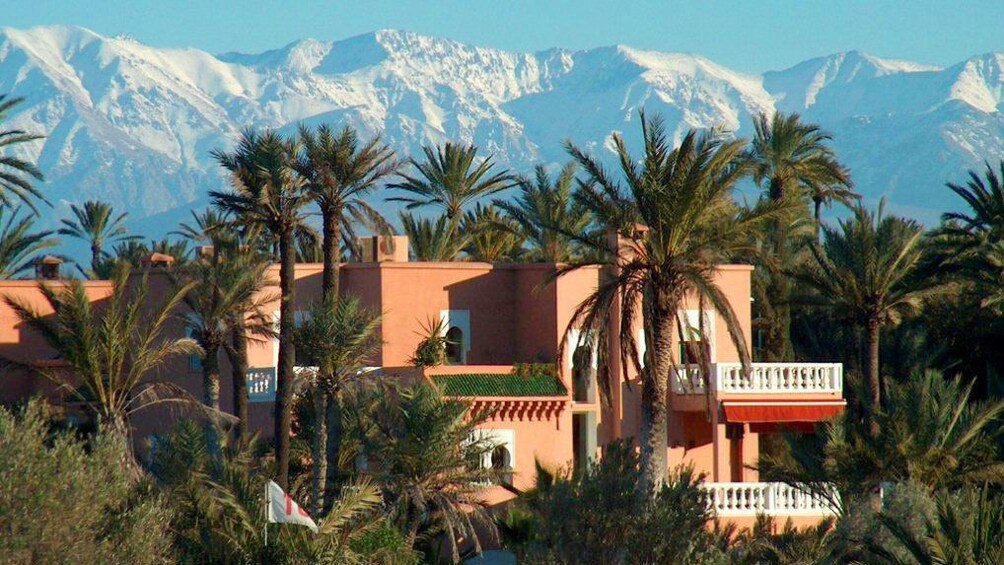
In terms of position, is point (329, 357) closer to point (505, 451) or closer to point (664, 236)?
point (505, 451)

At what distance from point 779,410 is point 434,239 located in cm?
1262

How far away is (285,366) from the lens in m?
33.4

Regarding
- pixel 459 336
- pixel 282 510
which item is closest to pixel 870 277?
pixel 459 336

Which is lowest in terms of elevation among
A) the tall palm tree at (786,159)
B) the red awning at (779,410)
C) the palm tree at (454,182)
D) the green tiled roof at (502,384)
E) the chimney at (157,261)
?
the red awning at (779,410)

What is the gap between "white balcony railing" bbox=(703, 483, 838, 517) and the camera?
112 ft

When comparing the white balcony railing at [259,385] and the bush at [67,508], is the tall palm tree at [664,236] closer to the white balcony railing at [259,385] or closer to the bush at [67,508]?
the white balcony railing at [259,385]

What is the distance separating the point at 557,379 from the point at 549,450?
4.64 feet

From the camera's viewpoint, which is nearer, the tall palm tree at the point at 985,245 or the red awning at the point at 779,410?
the red awning at the point at 779,410

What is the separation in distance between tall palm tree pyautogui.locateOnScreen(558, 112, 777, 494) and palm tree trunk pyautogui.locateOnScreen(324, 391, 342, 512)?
470 cm

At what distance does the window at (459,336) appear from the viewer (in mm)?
39125

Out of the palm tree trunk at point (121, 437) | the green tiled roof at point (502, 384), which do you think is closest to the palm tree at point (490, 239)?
the green tiled roof at point (502, 384)

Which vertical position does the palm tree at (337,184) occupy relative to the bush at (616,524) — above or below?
above

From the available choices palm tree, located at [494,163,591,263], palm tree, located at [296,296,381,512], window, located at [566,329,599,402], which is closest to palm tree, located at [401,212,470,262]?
palm tree, located at [494,163,591,263]

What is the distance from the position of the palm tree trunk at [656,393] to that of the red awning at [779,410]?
19.7ft
